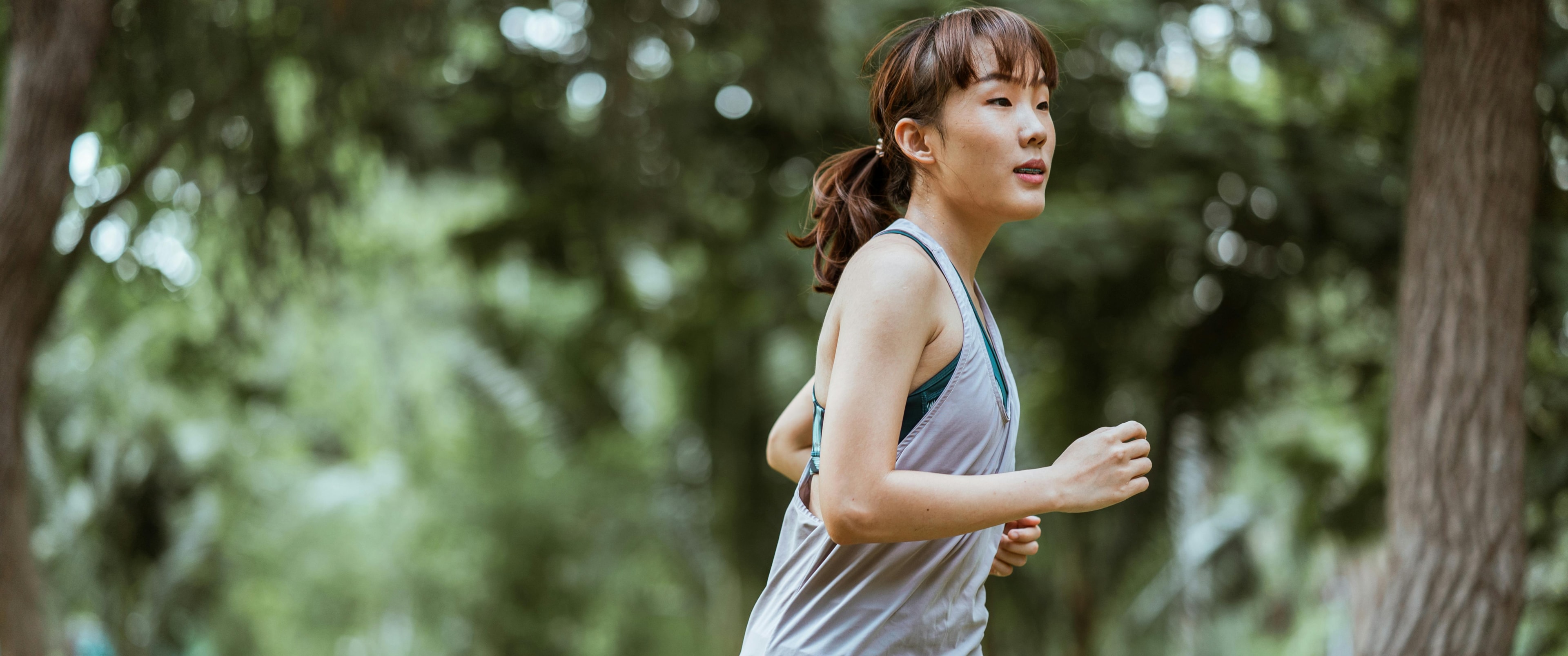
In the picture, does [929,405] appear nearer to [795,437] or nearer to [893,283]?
[893,283]

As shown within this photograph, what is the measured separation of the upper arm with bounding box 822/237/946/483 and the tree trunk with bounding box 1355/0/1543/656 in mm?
3658

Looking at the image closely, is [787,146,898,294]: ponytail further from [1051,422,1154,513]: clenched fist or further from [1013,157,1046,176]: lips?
[1051,422,1154,513]: clenched fist

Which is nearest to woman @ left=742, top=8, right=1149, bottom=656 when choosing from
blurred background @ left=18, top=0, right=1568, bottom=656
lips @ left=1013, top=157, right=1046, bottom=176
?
lips @ left=1013, top=157, right=1046, bottom=176

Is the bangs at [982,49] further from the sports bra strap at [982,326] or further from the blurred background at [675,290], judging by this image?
the blurred background at [675,290]

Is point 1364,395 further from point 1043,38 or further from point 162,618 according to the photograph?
point 162,618

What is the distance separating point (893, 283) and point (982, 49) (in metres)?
0.43

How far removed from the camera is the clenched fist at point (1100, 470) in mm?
1600

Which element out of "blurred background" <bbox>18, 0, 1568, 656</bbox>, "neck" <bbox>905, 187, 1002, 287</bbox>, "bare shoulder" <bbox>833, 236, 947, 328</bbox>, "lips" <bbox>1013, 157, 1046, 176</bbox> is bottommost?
"blurred background" <bbox>18, 0, 1568, 656</bbox>

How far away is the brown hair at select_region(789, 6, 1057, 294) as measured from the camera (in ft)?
6.00

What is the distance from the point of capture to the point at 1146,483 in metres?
1.58

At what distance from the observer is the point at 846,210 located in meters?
2.08

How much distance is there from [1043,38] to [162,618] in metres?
13.9

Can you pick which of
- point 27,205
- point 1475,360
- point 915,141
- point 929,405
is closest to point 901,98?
point 915,141

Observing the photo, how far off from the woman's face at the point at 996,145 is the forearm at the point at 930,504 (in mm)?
420
